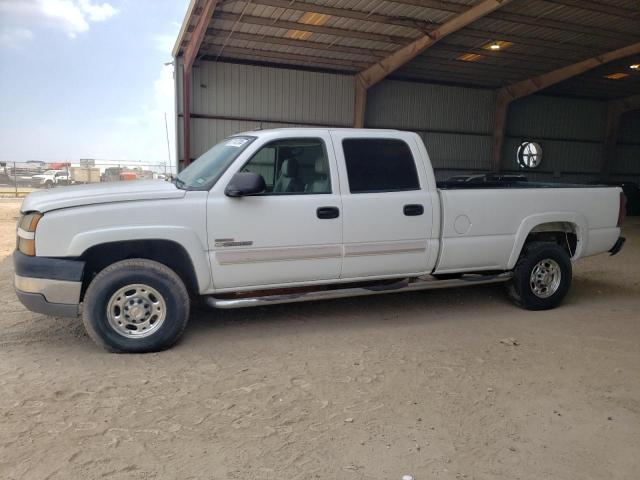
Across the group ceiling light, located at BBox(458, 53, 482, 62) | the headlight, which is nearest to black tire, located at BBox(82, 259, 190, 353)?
the headlight

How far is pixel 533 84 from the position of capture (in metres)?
18.5

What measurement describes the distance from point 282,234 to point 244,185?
57 centimetres

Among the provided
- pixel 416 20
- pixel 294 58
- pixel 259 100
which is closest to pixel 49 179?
pixel 259 100

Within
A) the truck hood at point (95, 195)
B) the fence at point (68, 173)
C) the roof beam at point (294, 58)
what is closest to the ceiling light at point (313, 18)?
the roof beam at point (294, 58)

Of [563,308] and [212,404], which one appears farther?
[563,308]

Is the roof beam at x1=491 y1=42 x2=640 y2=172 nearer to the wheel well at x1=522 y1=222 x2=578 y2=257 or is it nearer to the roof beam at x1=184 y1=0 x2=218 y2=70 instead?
the wheel well at x1=522 y1=222 x2=578 y2=257

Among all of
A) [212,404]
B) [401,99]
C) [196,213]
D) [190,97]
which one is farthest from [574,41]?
[212,404]

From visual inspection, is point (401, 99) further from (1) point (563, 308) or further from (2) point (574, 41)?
(1) point (563, 308)

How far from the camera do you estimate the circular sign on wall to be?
68.4 feet

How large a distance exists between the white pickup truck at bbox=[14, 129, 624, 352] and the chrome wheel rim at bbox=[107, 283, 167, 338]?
0.04 ft

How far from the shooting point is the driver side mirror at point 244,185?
13.7 ft

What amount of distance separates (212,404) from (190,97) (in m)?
13.5

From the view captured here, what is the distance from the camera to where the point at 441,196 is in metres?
5.00

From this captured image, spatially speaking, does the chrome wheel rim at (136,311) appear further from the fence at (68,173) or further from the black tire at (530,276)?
the fence at (68,173)
